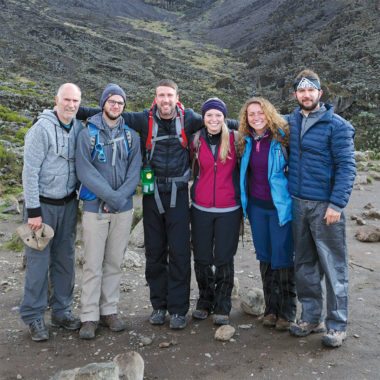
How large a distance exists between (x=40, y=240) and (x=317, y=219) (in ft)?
8.10

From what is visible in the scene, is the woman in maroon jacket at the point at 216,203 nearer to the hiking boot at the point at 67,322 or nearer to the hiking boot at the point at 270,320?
the hiking boot at the point at 270,320

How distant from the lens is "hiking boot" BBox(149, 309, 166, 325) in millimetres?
5191

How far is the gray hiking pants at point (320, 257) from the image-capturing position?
4.52 m

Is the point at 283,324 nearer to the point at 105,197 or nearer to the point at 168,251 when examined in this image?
the point at 168,251

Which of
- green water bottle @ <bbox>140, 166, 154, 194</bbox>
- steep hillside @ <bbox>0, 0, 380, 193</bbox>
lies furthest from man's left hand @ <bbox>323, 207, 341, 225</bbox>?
steep hillside @ <bbox>0, 0, 380, 193</bbox>

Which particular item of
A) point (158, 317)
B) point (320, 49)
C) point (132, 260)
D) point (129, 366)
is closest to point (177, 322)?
point (158, 317)

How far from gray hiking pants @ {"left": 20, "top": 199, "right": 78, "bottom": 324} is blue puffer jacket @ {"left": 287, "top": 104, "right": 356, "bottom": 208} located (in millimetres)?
2117

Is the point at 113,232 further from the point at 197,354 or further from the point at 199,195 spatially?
the point at 197,354

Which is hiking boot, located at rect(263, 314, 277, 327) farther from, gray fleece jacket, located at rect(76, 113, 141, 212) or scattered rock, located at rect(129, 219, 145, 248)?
scattered rock, located at rect(129, 219, 145, 248)

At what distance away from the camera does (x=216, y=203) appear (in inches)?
191

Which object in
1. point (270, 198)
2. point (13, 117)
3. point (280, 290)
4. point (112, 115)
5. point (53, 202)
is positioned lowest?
point (280, 290)

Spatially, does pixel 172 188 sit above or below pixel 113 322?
above

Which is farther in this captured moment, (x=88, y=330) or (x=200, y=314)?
(x=200, y=314)

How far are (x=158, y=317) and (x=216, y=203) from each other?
1.34 meters
